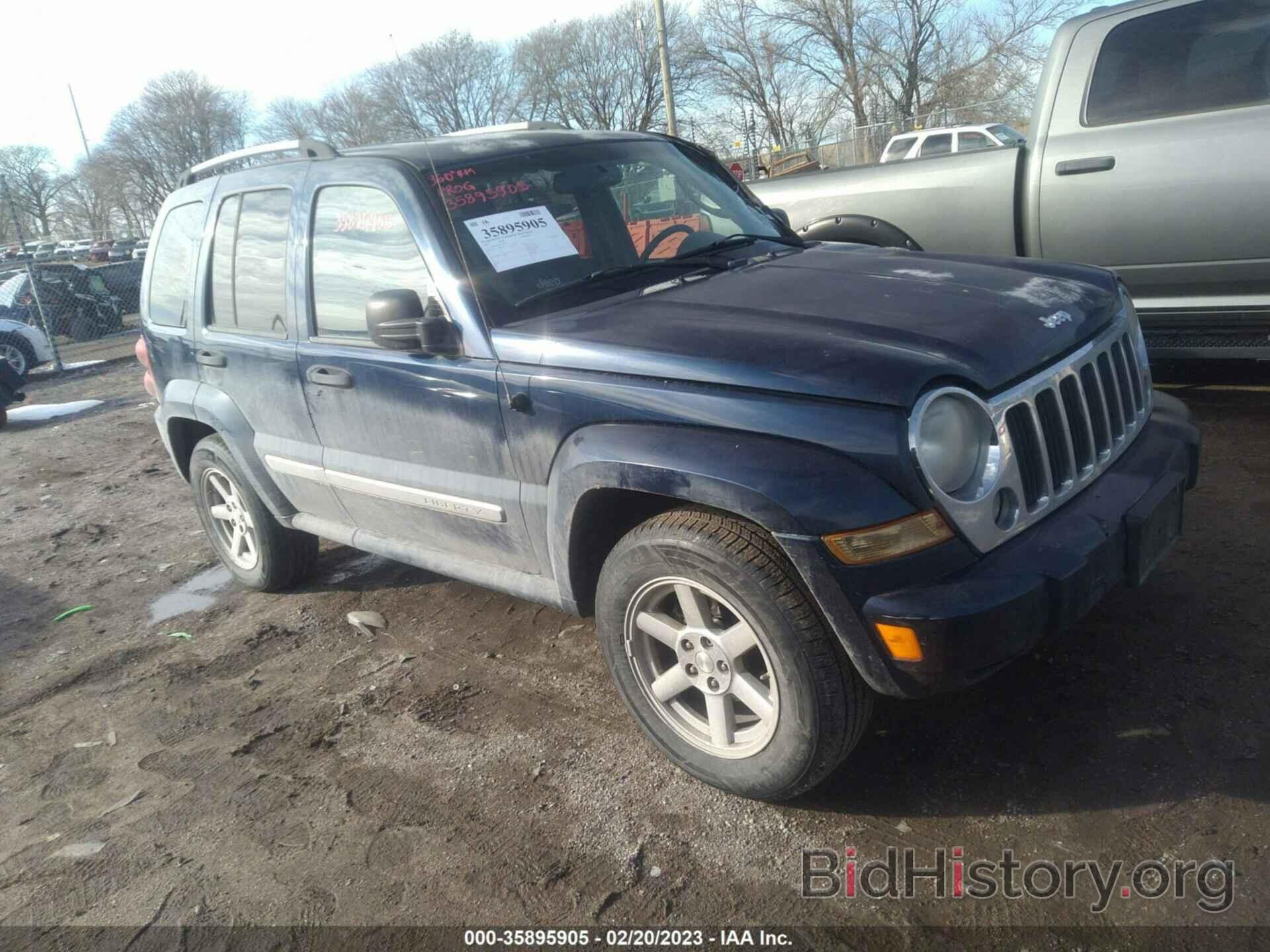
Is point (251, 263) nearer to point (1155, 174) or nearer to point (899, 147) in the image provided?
point (1155, 174)

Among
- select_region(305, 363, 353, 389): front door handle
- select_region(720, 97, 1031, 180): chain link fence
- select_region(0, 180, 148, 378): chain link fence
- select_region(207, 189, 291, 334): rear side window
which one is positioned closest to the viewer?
select_region(305, 363, 353, 389): front door handle

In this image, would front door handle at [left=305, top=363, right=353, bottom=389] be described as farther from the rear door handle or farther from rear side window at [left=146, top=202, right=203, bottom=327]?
the rear door handle

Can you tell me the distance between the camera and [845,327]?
265cm

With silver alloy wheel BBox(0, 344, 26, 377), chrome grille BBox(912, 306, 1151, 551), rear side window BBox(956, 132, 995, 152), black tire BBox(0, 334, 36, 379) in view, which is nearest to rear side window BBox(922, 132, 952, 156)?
rear side window BBox(956, 132, 995, 152)

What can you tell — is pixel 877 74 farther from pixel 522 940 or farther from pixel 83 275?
pixel 522 940

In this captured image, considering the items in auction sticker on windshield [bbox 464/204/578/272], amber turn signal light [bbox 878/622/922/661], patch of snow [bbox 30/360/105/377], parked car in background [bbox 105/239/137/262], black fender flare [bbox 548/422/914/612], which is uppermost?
parked car in background [bbox 105/239/137/262]

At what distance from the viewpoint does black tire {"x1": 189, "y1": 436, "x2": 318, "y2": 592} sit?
4.54m

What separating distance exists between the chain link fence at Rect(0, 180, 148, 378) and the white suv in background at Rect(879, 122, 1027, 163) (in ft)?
48.8

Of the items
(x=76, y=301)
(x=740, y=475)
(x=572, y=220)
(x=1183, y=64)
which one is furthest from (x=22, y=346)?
(x=740, y=475)

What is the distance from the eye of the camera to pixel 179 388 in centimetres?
460

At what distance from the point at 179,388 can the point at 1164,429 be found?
4.11m

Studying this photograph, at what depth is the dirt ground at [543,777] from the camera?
250 cm

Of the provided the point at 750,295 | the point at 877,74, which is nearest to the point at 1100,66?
the point at 750,295

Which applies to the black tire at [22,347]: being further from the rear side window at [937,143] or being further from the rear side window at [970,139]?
the rear side window at [970,139]
